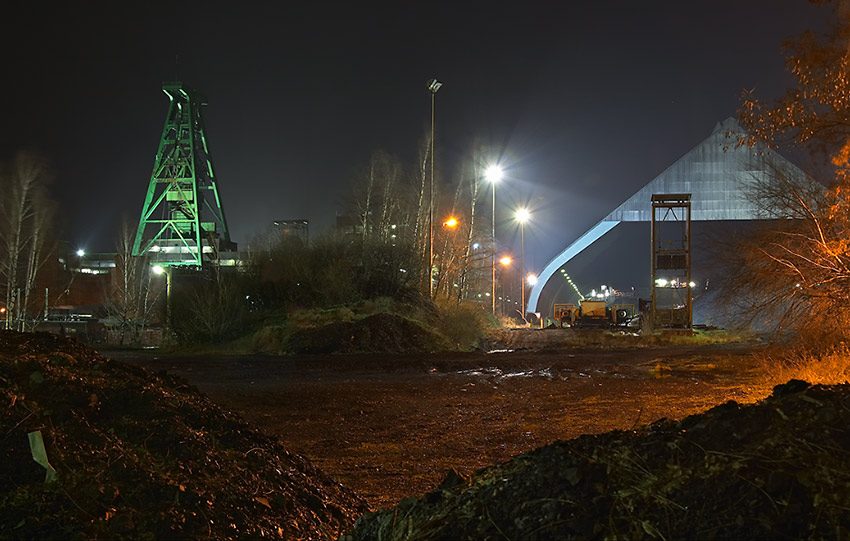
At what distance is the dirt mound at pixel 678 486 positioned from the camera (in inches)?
111

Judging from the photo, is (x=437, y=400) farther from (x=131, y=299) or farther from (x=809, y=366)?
(x=131, y=299)

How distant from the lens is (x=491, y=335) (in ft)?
115

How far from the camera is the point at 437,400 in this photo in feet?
44.8

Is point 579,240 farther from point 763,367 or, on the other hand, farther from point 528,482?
point 528,482

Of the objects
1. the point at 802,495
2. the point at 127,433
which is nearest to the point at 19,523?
the point at 127,433

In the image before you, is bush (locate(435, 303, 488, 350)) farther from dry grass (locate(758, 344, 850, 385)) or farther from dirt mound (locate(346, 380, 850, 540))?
dirt mound (locate(346, 380, 850, 540))

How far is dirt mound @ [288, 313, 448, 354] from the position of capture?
26281mm

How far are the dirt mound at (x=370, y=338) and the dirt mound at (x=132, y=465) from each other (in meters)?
20.1

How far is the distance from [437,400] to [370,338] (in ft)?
45.4

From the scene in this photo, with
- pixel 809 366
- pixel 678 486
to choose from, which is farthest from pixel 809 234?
pixel 678 486

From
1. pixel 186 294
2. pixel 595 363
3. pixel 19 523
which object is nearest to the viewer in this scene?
pixel 19 523

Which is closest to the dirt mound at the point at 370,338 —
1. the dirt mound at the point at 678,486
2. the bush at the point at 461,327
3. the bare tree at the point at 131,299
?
the bush at the point at 461,327

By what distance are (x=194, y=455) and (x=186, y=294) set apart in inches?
1030

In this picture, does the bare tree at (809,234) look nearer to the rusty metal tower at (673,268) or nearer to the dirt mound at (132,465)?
the dirt mound at (132,465)
